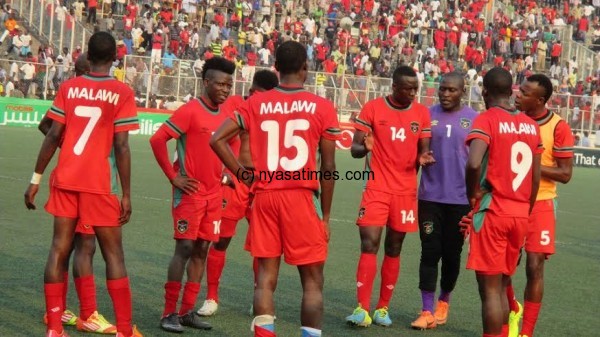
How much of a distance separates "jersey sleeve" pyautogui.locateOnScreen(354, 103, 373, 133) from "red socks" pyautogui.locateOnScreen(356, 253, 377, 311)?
1.03 metres

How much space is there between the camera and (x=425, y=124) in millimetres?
9445

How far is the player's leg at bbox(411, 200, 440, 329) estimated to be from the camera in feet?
30.8

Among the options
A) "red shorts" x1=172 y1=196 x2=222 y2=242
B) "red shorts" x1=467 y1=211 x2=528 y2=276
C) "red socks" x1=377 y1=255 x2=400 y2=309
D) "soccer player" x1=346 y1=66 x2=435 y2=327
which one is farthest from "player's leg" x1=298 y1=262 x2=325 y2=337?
"red socks" x1=377 y1=255 x2=400 y2=309

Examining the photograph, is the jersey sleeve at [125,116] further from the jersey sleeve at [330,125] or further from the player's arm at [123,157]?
the jersey sleeve at [330,125]

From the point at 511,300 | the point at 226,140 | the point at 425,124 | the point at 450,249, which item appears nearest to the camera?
the point at 226,140

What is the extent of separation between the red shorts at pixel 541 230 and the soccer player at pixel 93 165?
3067 millimetres

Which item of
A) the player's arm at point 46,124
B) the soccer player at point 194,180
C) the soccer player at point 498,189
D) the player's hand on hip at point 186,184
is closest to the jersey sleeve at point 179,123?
the soccer player at point 194,180

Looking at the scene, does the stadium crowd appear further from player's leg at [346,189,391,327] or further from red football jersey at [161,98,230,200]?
red football jersey at [161,98,230,200]

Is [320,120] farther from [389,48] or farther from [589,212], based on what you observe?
[389,48]

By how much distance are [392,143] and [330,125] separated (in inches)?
93.2

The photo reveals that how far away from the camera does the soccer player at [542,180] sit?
8.49 m

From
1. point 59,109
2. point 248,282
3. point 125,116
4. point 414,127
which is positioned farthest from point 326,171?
point 248,282

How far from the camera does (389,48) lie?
44.5 m

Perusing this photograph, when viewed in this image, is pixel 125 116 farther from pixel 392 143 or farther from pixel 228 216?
pixel 392 143
